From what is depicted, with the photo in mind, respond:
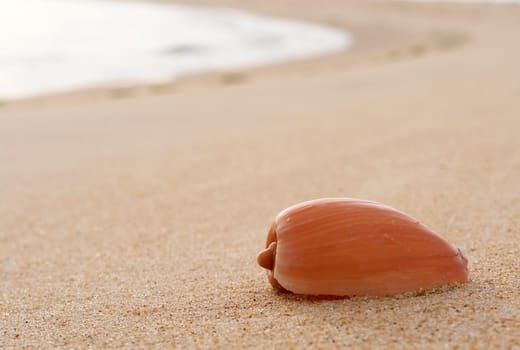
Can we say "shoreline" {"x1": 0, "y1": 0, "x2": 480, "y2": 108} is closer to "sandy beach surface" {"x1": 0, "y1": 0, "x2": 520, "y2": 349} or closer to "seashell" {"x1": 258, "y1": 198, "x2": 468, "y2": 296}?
"sandy beach surface" {"x1": 0, "y1": 0, "x2": 520, "y2": 349}

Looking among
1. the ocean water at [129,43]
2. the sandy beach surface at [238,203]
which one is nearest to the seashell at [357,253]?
the sandy beach surface at [238,203]

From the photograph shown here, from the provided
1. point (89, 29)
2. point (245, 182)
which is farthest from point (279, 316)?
point (89, 29)

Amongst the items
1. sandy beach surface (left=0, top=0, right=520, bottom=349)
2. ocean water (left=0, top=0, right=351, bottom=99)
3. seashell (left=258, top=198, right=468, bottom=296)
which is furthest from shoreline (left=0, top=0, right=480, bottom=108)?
seashell (left=258, top=198, right=468, bottom=296)

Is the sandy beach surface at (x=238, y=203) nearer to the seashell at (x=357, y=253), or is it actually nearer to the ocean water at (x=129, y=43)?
the seashell at (x=357, y=253)

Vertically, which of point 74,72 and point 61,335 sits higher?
point 61,335

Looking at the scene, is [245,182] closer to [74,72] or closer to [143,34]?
[74,72]

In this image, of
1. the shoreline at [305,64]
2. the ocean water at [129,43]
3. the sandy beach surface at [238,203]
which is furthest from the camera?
the ocean water at [129,43]
